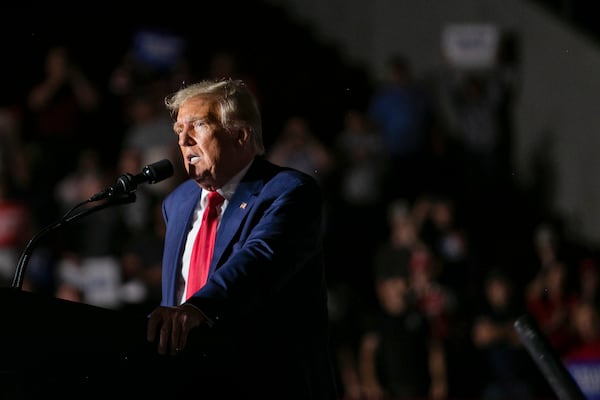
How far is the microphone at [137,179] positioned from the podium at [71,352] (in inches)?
17.1

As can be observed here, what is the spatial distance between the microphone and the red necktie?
0.80 feet

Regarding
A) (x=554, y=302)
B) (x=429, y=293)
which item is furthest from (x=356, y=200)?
(x=554, y=302)

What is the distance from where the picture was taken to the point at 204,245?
315 cm

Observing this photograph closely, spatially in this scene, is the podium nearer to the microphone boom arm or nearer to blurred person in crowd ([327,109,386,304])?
the microphone boom arm

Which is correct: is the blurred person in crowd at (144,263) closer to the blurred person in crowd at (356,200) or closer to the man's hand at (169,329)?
the blurred person in crowd at (356,200)

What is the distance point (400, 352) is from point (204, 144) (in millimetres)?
5845

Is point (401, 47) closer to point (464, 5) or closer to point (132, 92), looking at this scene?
point (464, 5)

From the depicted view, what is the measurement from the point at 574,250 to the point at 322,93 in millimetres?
2924

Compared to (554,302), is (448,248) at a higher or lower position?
higher

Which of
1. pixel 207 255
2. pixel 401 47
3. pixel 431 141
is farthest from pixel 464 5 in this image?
pixel 207 255

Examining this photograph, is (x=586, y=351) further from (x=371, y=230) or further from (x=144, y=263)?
(x=144, y=263)

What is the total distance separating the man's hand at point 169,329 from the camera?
2.56 meters

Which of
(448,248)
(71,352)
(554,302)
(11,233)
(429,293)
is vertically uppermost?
(71,352)

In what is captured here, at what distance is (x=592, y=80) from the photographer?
38.5 ft
